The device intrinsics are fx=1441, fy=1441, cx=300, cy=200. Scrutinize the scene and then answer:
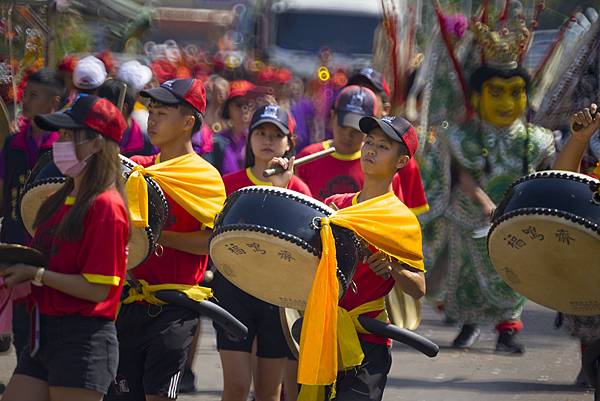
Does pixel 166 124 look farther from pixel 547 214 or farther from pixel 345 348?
pixel 547 214

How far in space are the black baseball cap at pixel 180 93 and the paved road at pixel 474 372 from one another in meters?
2.49

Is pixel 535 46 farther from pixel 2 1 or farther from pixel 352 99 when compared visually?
pixel 2 1

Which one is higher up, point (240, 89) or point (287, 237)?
point (287, 237)

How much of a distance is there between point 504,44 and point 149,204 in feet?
17.6

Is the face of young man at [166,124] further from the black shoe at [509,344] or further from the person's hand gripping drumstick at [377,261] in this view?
the black shoe at [509,344]

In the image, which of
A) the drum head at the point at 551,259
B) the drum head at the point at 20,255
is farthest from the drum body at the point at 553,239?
the drum head at the point at 20,255

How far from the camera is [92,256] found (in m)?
5.26

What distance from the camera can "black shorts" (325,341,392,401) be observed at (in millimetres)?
6090

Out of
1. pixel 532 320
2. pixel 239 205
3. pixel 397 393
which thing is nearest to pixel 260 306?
pixel 239 205

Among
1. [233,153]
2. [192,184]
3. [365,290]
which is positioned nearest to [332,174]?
[233,153]

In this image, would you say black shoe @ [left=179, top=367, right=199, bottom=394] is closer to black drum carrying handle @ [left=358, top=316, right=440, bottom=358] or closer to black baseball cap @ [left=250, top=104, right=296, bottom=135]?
black baseball cap @ [left=250, top=104, right=296, bottom=135]

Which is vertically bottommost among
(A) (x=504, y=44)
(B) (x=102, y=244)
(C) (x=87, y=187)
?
(A) (x=504, y=44)

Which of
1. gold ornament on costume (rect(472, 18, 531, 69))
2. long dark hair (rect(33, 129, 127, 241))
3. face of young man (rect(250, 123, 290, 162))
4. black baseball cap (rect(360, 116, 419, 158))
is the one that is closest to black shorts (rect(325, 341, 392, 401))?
black baseball cap (rect(360, 116, 419, 158))

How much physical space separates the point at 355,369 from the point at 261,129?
6.01 ft
